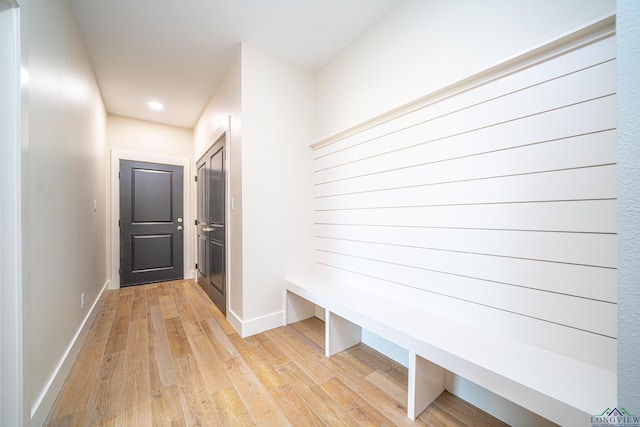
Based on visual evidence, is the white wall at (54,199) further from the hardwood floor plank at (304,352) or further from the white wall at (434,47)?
the white wall at (434,47)

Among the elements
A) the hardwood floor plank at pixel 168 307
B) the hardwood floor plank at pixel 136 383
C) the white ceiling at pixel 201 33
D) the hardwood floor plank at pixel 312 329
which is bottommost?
the hardwood floor plank at pixel 168 307

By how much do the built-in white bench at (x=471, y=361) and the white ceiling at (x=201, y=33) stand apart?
2250mm

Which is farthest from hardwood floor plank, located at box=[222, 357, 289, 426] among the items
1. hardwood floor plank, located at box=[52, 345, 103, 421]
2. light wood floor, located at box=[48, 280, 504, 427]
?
hardwood floor plank, located at box=[52, 345, 103, 421]

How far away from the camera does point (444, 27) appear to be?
151 centimetres

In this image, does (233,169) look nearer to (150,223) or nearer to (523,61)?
(523,61)

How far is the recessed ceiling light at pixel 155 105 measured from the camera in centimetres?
339

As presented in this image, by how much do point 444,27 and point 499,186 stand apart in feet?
3.54

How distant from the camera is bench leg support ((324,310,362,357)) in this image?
1.86 m

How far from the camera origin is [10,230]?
99cm

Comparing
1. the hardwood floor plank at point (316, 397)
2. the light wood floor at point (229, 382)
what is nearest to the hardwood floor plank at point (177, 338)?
the light wood floor at point (229, 382)

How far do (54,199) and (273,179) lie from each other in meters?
1.52

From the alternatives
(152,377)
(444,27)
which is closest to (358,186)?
(444,27)

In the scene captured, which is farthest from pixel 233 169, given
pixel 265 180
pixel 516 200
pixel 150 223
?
pixel 150 223

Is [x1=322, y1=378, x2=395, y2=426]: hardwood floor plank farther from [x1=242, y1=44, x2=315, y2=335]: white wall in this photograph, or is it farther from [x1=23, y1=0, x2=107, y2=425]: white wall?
[x1=23, y1=0, x2=107, y2=425]: white wall
